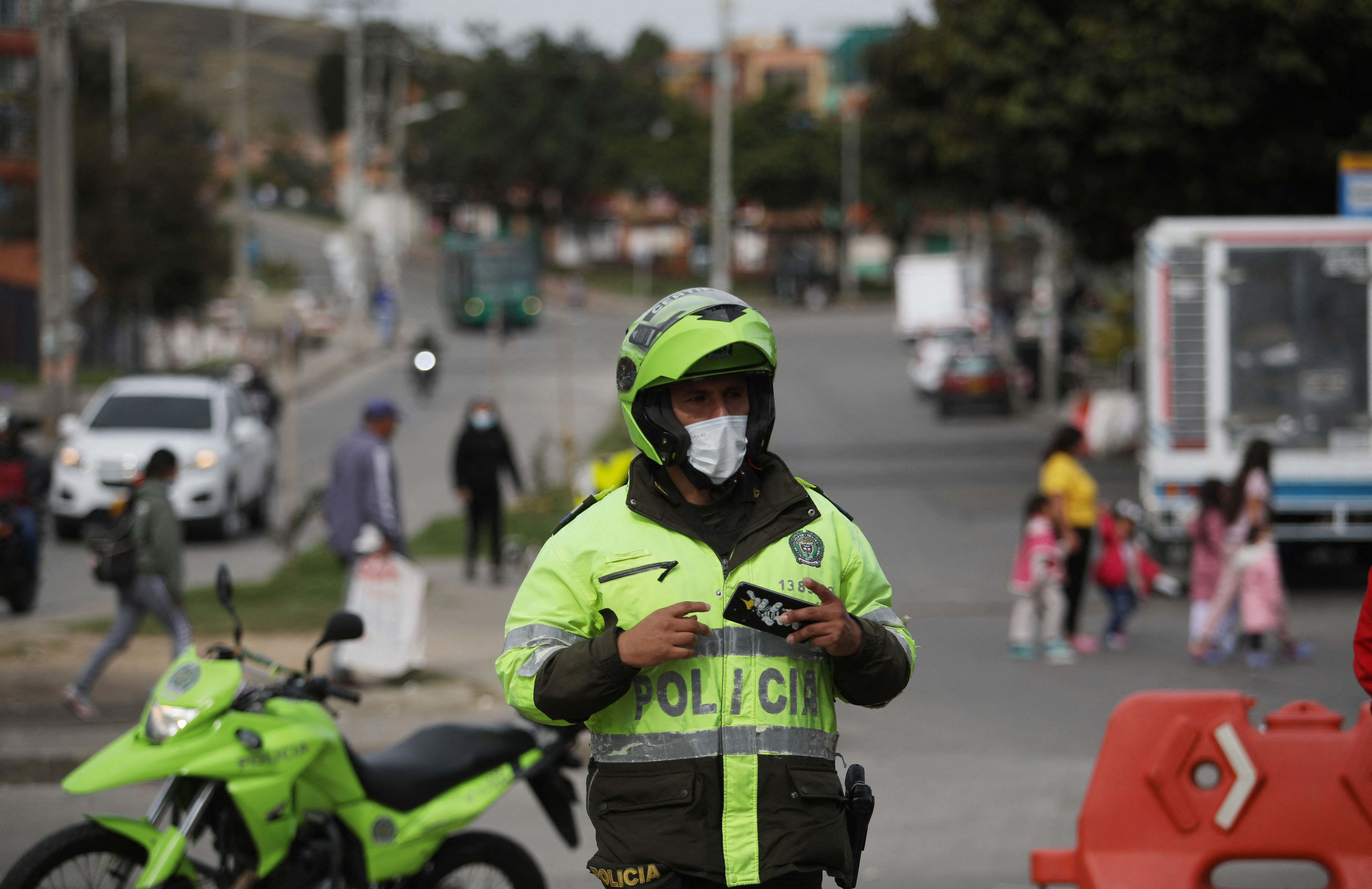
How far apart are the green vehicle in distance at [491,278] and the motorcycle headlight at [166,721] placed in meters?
48.3

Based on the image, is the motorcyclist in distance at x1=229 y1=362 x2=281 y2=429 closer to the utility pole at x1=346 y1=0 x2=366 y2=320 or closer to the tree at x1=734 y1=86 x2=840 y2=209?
the utility pole at x1=346 y1=0 x2=366 y2=320

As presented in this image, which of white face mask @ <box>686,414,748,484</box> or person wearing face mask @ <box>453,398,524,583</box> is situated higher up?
white face mask @ <box>686,414,748,484</box>

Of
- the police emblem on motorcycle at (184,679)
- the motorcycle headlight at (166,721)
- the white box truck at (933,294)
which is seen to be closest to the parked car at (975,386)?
the white box truck at (933,294)

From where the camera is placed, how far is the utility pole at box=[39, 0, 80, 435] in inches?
882

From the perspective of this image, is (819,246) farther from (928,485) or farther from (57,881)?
(57,881)

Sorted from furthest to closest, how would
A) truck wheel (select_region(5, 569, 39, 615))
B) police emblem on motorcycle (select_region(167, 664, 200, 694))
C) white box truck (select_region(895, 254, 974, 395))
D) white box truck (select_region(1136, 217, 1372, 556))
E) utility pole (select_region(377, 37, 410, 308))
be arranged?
utility pole (select_region(377, 37, 410, 308)), white box truck (select_region(895, 254, 974, 395)), white box truck (select_region(1136, 217, 1372, 556)), truck wheel (select_region(5, 569, 39, 615)), police emblem on motorcycle (select_region(167, 664, 200, 694))

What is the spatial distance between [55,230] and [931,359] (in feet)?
61.7

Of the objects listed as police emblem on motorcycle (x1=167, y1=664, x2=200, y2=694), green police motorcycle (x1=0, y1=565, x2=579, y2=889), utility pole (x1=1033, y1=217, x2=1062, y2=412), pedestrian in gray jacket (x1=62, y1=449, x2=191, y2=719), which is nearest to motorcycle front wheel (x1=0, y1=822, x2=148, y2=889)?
green police motorcycle (x1=0, y1=565, x2=579, y2=889)

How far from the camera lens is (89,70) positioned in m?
59.9

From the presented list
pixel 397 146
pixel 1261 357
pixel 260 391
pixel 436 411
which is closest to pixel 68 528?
pixel 260 391

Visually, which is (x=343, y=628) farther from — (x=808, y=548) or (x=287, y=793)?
(x=808, y=548)

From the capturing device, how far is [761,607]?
9.44 feet

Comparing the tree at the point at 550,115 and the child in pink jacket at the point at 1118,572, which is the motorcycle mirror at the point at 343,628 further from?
the tree at the point at 550,115

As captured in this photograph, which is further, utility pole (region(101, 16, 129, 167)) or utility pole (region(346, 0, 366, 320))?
utility pole (region(346, 0, 366, 320))
